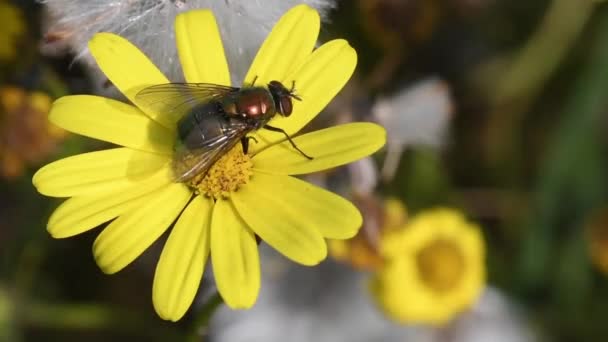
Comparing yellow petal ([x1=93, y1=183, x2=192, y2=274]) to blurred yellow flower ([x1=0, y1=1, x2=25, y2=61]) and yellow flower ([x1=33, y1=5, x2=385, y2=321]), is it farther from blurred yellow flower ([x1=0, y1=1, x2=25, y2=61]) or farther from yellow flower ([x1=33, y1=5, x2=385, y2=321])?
blurred yellow flower ([x1=0, y1=1, x2=25, y2=61])

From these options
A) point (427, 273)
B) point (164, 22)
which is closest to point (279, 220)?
point (164, 22)

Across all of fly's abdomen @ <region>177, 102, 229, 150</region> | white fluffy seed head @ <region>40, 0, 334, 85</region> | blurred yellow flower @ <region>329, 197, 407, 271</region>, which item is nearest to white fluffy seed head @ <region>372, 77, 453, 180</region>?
blurred yellow flower @ <region>329, 197, 407, 271</region>

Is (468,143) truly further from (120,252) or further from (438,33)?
(120,252)

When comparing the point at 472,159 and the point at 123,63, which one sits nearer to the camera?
the point at 123,63

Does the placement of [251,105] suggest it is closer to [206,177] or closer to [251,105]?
[251,105]

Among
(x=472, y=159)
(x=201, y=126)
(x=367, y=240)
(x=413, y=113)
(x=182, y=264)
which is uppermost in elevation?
(x=201, y=126)

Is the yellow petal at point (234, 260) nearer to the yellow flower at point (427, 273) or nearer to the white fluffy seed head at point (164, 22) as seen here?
the white fluffy seed head at point (164, 22)
